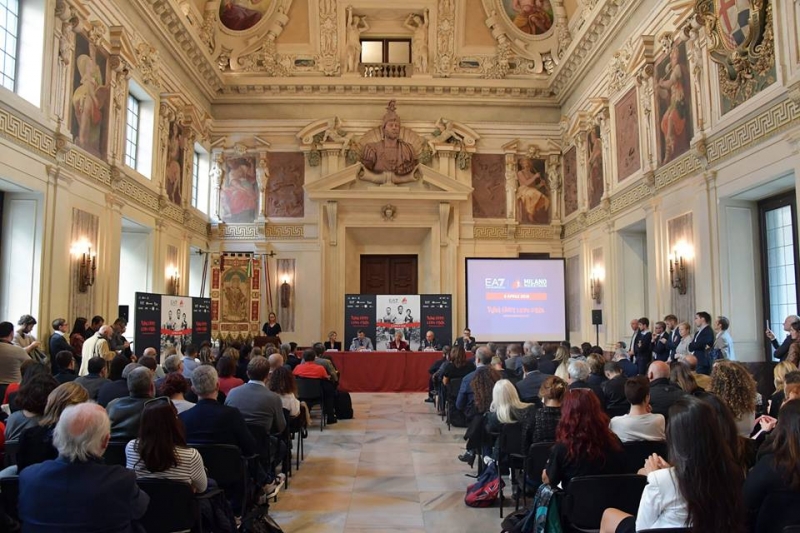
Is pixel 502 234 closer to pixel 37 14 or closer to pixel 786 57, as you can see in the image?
pixel 786 57

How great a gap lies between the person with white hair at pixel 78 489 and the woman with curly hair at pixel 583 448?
7.32 ft

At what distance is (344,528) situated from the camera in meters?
4.79

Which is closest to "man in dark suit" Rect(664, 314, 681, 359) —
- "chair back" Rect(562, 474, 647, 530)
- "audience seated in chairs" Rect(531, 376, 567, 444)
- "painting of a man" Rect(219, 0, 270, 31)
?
"audience seated in chairs" Rect(531, 376, 567, 444)

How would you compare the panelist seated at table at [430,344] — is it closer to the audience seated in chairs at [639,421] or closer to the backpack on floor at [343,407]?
the backpack on floor at [343,407]

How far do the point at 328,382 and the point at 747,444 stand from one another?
684 centimetres

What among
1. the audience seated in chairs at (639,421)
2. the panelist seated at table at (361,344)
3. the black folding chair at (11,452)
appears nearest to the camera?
the black folding chair at (11,452)

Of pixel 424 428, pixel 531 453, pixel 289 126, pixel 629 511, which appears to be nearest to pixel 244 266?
pixel 289 126

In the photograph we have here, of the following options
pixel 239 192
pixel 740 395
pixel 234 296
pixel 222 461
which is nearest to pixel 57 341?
pixel 222 461

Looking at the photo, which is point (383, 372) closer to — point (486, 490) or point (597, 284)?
point (597, 284)

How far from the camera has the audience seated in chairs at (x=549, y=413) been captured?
4.37m

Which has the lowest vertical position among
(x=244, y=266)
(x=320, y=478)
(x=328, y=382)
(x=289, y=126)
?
(x=320, y=478)

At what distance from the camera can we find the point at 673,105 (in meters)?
11.2

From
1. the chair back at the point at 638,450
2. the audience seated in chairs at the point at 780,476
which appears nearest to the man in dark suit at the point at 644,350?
the chair back at the point at 638,450

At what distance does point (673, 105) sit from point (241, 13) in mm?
12718
